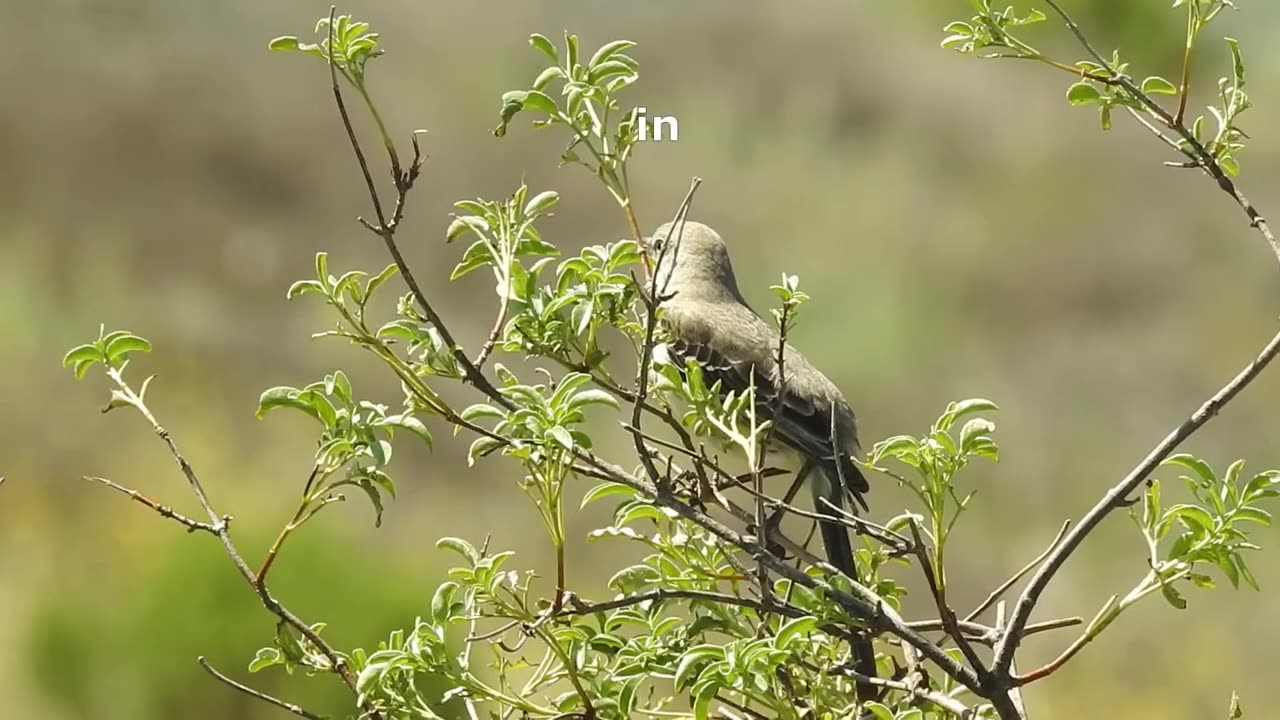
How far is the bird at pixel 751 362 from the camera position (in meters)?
1.57

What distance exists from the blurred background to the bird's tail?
2104 millimetres

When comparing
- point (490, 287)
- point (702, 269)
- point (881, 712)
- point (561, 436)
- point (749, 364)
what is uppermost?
point (490, 287)

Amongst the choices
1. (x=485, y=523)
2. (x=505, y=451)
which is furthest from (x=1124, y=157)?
(x=505, y=451)

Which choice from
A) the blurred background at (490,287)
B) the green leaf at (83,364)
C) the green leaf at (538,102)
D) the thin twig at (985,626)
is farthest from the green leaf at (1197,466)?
the blurred background at (490,287)

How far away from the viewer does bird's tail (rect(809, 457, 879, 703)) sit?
37.9 inches

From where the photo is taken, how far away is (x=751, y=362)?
1673 millimetres

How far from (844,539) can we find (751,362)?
35cm

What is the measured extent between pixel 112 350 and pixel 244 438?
3597 millimetres

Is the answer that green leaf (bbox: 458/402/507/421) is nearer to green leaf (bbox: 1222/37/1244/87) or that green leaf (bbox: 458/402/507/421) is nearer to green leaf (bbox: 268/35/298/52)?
green leaf (bbox: 268/35/298/52)

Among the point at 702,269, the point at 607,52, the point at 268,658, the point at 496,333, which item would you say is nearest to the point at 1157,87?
the point at 607,52

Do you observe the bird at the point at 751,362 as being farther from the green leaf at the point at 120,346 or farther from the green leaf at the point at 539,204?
the green leaf at the point at 120,346

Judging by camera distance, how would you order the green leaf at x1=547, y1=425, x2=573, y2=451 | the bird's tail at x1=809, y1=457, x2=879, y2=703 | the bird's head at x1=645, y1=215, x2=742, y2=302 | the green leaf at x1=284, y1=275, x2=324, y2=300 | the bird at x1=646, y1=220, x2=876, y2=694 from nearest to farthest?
the green leaf at x1=547, y1=425, x2=573, y2=451
the green leaf at x1=284, y1=275, x2=324, y2=300
the bird's tail at x1=809, y1=457, x2=879, y2=703
the bird at x1=646, y1=220, x2=876, y2=694
the bird's head at x1=645, y1=215, x2=742, y2=302

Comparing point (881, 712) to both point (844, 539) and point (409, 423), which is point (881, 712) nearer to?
point (409, 423)

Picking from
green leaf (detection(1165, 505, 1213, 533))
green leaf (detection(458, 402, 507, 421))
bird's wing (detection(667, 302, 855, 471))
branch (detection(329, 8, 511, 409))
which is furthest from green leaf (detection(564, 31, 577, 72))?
bird's wing (detection(667, 302, 855, 471))
